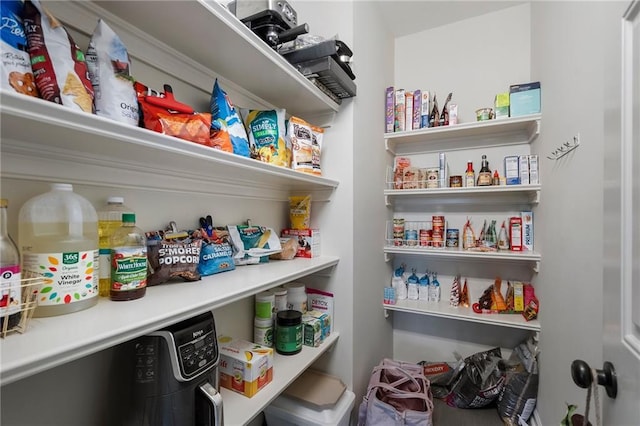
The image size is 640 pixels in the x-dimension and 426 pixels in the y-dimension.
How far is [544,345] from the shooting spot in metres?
1.43

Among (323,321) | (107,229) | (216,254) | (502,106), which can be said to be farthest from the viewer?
(502,106)

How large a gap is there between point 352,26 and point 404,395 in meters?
1.91

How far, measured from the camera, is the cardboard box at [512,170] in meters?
1.64

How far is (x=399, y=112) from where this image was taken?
74.3 inches

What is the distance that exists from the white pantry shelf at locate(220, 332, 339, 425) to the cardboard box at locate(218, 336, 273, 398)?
0.02m

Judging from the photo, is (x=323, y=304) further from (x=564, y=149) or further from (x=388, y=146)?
(x=564, y=149)

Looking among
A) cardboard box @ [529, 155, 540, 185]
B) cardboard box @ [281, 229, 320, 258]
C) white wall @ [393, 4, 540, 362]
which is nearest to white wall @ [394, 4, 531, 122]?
white wall @ [393, 4, 540, 362]

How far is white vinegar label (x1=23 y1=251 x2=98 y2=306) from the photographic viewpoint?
1.79ft

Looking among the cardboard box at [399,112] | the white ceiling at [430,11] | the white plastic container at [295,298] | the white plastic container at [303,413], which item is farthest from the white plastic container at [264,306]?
the white ceiling at [430,11]

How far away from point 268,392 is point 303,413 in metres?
0.37

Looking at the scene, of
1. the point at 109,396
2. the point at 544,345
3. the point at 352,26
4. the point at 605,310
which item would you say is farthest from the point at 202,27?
the point at 544,345

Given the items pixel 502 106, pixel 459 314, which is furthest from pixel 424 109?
pixel 459 314

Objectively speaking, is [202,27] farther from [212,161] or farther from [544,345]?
[544,345]

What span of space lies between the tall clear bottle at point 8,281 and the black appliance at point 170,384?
0.25 metres
